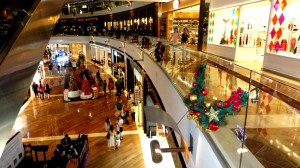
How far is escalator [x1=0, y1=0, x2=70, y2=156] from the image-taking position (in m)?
2.73

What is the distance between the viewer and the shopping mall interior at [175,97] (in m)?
2.76

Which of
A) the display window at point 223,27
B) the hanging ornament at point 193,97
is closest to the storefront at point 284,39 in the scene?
the display window at point 223,27

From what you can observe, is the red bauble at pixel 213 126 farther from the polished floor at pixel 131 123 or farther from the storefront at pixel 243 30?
the storefront at pixel 243 30

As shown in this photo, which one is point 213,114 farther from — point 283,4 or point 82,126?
point 82,126

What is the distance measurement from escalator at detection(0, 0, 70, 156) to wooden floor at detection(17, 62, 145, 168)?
659 cm

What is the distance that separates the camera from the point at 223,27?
9.94m

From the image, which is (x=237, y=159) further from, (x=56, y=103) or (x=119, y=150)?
(x=56, y=103)

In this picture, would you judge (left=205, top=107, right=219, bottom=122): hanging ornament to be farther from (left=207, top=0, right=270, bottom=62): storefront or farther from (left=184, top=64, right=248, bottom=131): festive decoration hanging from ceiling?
(left=207, top=0, right=270, bottom=62): storefront

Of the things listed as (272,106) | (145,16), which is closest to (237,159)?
(272,106)

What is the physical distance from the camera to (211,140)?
9.62ft

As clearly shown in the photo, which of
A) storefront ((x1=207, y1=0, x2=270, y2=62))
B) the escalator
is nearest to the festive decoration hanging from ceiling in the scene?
the escalator

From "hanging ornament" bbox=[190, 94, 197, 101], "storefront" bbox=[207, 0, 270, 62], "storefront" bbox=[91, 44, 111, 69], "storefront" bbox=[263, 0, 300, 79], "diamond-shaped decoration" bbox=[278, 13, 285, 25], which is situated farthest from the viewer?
"storefront" bbox=[91, 44, 111, 69]

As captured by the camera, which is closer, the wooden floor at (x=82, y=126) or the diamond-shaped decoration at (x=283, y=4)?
the diamond-shaped decoration at (x=283, y=4)

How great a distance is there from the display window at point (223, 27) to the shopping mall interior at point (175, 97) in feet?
0.16
